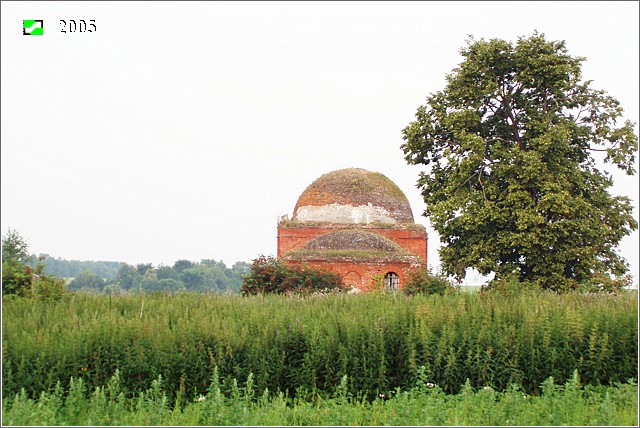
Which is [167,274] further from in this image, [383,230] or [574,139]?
[574,139]

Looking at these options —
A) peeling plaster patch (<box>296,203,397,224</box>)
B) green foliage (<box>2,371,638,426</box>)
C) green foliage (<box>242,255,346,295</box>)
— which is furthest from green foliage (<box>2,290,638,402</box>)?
peeling plaster patch (<box>296,203,397,224</box>)

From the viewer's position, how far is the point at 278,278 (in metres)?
26.2

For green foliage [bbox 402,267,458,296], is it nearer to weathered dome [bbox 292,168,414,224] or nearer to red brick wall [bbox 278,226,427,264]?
red brick wall [bbox 278,226,427,264]

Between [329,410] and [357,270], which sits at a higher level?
[357,270]

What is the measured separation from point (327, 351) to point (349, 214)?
27179 millimetres

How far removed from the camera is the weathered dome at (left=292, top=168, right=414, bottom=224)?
37.6 m

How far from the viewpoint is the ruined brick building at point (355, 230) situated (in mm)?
31875

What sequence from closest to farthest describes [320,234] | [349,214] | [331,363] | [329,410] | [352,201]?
[329,410] → [331,363] → [320,234] → [349,214] → [352,201]

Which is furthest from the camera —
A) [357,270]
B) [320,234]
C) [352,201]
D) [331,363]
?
[352,201]

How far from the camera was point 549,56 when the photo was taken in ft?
79.3

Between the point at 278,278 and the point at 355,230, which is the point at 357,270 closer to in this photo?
the point at 355,230

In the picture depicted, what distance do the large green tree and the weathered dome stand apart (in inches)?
447

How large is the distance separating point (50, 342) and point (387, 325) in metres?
5.00

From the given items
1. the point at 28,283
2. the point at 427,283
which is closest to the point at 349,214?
the point at 427,283
